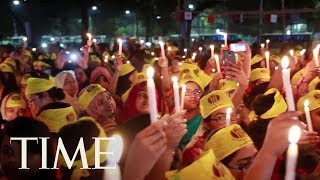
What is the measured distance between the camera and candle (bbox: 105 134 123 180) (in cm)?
261

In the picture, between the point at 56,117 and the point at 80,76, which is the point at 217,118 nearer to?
the point at 56,117

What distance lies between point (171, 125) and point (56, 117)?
225 cm

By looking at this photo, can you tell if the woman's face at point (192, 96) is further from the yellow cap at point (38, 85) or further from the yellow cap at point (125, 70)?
the yellow cap at point (125, 70)

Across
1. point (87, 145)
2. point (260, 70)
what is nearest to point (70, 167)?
point (87, 145)

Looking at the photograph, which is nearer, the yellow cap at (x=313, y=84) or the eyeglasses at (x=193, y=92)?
the eyeglasses at (x=193, y=92)

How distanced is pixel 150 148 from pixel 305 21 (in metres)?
31.7

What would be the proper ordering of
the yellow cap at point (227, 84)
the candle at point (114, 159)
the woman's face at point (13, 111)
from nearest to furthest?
the candle at point (114, 159), the woman's face at point (13, 111), the yellow cap at point (227, 84)

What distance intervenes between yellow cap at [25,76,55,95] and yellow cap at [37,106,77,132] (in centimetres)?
141

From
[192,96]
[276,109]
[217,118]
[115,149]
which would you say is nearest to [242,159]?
[115,149]

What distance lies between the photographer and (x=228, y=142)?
11.8 ft

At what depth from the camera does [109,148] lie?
3.17 meters

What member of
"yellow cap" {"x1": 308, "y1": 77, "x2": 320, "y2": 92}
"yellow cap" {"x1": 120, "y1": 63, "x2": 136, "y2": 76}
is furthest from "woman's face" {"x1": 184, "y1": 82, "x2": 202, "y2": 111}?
"yellow cap" {"x1": 120, "y1": 63, "x2": 136, "y2": 76}

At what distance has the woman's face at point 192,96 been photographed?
5752 mm

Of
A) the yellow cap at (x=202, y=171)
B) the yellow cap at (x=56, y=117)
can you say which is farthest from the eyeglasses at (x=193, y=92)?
the yellow cap at (x=202, y=171)
